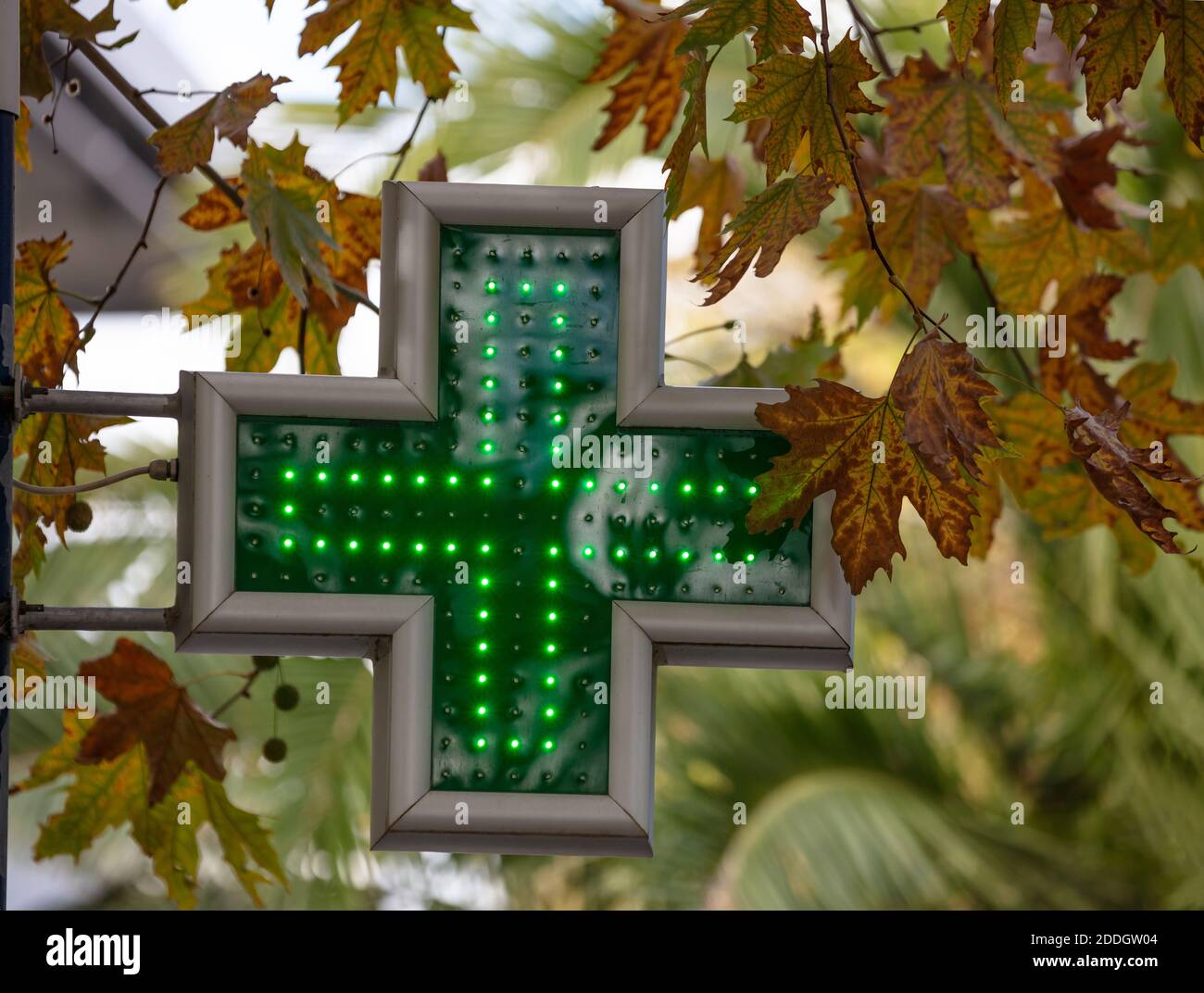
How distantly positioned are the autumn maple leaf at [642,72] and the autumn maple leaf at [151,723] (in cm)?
72

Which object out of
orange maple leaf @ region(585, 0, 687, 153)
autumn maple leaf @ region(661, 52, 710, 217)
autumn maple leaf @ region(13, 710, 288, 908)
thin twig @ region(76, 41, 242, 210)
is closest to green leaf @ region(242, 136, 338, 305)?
thin twig @ region(76, 41, 242, 210)

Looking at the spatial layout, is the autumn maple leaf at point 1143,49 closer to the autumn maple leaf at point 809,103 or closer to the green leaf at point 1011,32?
the green leaf at point 1011,32

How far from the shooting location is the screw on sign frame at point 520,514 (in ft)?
2.53

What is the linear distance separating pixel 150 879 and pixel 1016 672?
2655mm

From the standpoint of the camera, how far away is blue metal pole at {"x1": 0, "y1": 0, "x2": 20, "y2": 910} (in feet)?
2.28

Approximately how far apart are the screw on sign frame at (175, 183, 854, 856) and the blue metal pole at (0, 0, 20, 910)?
11 cm

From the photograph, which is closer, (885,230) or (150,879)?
(885,230)

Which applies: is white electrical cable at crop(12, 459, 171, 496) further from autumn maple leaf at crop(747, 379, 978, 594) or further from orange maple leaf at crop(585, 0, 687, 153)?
orange maple leaf at crop(585, 0, 687, 153)

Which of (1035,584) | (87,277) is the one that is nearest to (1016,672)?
(1035,584)

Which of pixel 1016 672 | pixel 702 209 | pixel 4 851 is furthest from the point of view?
pixel 1016 672

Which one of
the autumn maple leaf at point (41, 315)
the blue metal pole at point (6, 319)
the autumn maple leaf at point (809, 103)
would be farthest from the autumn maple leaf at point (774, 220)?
the autumn maple leaf at point (41, 315)
